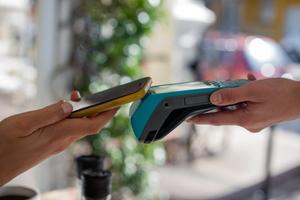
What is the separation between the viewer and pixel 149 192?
217cm

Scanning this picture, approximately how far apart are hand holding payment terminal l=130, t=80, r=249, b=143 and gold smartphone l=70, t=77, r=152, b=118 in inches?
1.0

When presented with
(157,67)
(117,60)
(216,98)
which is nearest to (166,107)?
Result: (216,98)

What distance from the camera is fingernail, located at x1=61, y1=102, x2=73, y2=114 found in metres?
0.57

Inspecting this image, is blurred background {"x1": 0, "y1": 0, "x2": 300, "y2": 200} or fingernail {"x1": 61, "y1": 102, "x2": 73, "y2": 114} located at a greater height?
blurred background {"x1": 0, "y1": 0, "x2": 300, "y2": 200}

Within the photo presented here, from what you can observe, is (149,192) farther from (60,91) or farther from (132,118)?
(132,118)

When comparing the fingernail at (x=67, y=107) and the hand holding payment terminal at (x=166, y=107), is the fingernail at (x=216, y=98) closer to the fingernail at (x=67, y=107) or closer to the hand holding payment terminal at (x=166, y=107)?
the hand holding payment terminal at (x=166, y=107)

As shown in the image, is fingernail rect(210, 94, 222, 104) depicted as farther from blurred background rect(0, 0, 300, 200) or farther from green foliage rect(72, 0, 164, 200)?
green foliage rect(72, 0, 164, 200)

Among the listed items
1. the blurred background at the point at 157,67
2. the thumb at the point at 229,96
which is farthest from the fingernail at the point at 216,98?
the blurred background at the point at 157,67

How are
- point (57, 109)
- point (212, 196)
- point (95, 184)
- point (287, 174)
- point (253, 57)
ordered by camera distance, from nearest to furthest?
point (57, 109) < point (95, 184) < point (212, 196) < point (287, 174) < point (253, 57)

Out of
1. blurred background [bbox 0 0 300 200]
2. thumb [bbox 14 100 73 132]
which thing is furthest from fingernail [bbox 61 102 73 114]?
blurred background [bbox 0 0 300 200]

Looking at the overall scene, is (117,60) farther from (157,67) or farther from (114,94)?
(114,94)

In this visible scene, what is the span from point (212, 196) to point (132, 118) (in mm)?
2400

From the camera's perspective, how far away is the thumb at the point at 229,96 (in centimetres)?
60

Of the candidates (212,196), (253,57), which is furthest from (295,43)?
(212,196)
